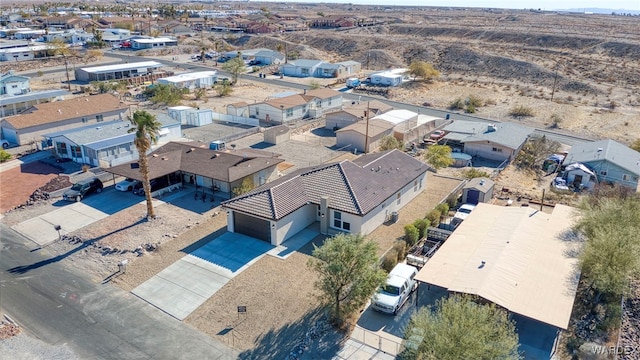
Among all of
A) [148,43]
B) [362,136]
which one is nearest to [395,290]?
[362,136]

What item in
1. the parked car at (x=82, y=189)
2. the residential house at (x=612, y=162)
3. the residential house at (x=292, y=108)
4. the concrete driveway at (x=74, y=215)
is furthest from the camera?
the residential house at (x=292, y=108)

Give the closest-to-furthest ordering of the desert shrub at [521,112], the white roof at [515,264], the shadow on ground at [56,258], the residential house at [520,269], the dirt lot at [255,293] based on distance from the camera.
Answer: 1. the residential house at [520,269]
2. the white roof at [515,264]
3. the dirt lot at [255,293]
4. the shadow on ground at [56,258]
5. the desert shrub at [521,112]

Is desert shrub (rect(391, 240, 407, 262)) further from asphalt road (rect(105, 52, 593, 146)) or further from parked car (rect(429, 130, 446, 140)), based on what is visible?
asphalt road (rect(105, 52, 593, 146))

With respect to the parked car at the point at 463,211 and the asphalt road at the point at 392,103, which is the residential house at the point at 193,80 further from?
the parked car at the point at 463,211

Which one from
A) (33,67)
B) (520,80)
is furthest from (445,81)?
(33,67)

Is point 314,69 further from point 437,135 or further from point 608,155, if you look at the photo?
point 608,155

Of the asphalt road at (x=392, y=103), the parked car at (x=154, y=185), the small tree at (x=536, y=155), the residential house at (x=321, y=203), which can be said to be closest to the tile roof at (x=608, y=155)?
the small tree at (x=536, y=155)
